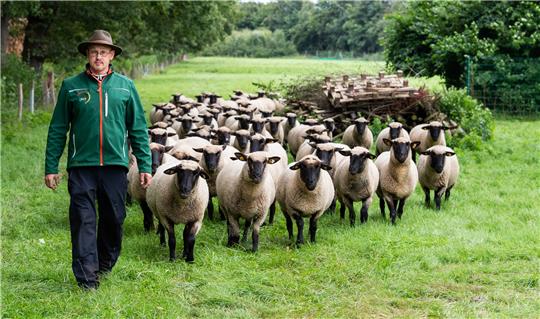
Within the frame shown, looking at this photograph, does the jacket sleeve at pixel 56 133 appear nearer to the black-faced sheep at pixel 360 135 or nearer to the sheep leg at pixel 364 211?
the sheep leg at pixel 364 211

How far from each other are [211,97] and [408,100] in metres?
6.64

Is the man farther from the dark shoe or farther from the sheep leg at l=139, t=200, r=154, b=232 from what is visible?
the sheep leg at l=139, t=200, r=154, b=232

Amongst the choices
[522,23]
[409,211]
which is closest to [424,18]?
[522,23]

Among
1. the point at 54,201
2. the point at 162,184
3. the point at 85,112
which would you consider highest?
the point at 85,112

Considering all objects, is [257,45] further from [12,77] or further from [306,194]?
[306,194]

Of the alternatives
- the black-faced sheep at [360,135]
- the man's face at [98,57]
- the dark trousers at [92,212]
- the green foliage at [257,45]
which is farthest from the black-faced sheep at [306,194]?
the green foliage at [257,45]

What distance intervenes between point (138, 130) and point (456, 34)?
17824 mm

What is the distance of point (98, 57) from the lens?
6859 millimetres

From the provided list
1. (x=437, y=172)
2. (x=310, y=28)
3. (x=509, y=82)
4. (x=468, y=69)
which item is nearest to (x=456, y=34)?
(x=468, y=69)

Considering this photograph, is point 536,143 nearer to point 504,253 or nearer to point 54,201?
point 504,253

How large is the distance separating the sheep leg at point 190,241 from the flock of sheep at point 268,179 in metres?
0.01

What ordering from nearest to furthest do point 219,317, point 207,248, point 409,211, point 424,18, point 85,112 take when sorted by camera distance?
1. point 219,317
2. point 85,112
3. point 207,248
4. point 409,211
5. point 424,18

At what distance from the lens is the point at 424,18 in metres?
25.0

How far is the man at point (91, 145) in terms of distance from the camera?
6.82 meters
